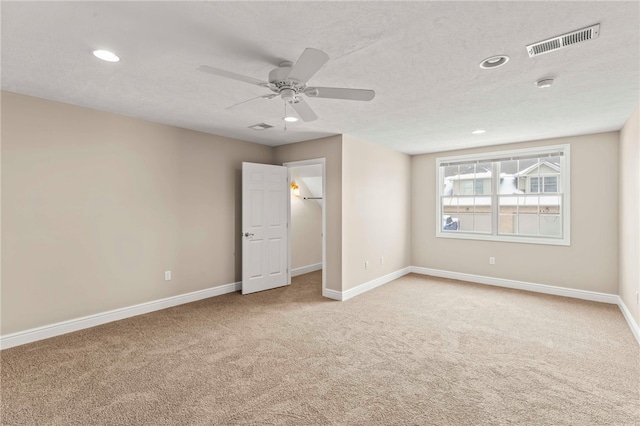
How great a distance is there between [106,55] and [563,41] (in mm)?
3013

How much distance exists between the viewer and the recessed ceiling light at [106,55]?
213cm

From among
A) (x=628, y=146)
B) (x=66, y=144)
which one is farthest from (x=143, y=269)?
(x=628, y=146)

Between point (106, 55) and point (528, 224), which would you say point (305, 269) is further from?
point (106, 55)

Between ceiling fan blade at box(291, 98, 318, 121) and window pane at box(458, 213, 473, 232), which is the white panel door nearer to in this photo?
ceiling fan blade at box(291, 98, 318, 121)

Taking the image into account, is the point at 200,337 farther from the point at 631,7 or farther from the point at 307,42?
the point at 631,7

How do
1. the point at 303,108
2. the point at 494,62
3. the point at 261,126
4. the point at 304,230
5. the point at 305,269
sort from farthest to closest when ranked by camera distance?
the point at 304,230 → the point at 305,269 → the point at 261,126 → the point at 303,108 → the point at 494,62

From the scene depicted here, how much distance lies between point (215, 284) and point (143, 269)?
3.50 feet

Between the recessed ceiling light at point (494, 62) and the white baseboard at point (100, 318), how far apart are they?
4259mm

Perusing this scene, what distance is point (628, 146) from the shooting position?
3631mm

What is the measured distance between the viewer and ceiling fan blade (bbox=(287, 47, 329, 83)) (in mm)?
1636

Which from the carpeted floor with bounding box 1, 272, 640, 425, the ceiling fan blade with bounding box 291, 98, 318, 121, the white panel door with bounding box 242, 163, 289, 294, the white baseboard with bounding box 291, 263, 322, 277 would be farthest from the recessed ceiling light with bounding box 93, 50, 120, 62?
the white baseboard with bounding box 291, 263, 322, 277

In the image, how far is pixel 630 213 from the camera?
3506mm

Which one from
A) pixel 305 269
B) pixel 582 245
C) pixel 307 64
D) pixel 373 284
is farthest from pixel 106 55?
pixel 582 245

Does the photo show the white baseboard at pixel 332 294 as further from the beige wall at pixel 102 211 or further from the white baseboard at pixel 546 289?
the white baseboard at pixel 546 289
